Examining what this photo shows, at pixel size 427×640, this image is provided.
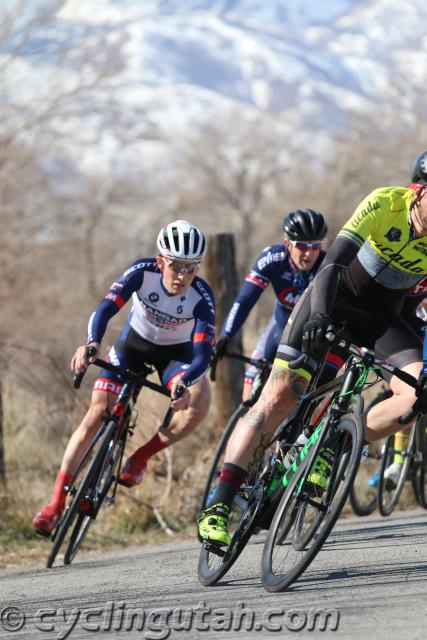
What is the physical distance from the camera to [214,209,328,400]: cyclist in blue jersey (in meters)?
8.30

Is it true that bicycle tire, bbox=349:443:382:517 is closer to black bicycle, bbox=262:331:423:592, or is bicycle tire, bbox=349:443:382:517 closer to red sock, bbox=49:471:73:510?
red sock, bbox=49:471:73:510

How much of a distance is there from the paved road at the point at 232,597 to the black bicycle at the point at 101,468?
0.84ft

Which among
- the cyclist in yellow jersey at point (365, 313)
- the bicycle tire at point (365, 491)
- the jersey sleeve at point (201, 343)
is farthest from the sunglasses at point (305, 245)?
the cyclist in yellow jersey at point (365, 313)

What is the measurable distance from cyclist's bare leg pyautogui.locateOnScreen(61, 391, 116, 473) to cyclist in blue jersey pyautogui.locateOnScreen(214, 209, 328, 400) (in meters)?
1.11

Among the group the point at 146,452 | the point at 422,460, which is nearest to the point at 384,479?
the point at 422,460

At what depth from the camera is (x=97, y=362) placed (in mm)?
7094

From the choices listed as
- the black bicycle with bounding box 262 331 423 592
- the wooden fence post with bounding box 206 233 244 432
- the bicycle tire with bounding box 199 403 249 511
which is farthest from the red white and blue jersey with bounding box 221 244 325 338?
the black bicycle with bounding box 262 331 423 592

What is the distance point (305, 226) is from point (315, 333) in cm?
339

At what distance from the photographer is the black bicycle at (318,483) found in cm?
486

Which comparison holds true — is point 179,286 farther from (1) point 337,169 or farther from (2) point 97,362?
(1) point 337,169

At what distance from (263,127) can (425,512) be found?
102 m

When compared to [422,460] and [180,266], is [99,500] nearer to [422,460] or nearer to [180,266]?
[180,266]

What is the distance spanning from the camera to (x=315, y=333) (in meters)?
5.01

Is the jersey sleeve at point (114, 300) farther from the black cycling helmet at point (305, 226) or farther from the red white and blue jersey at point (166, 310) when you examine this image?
the black cycling helmet at point (305, 226)
